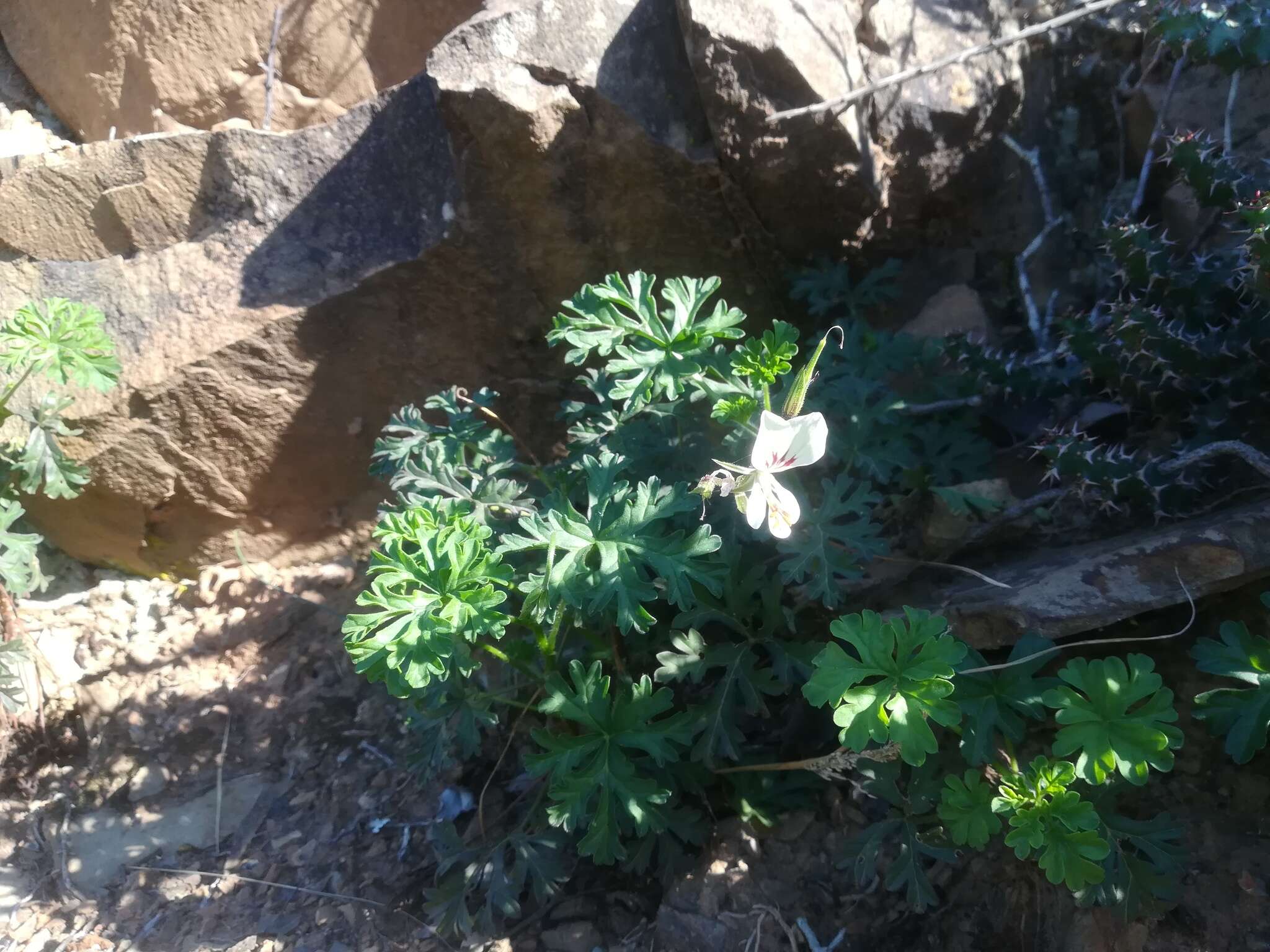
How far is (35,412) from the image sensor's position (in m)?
3.08

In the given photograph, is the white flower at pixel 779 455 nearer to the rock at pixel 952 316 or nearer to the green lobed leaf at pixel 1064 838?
the green lobed leaf at pixel 1064 838

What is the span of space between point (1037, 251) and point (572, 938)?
9.04 feet

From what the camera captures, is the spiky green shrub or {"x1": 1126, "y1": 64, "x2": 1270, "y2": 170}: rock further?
{"x1": 1126, "y1": 64, "x2": 1270, "y2": 170}: rock

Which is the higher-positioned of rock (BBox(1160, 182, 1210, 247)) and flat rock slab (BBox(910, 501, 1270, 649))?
rock (BBox(1160, 182, 1210, 247))

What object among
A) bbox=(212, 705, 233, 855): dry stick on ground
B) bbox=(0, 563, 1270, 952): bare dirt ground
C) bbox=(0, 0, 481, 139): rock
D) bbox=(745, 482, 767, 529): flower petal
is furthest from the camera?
bbox=(0, 0, 481, 139): rock

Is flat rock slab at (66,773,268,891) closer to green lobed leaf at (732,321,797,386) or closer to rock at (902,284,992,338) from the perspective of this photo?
green lobed leaf at (732,321,797,386)

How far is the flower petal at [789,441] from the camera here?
179 cm

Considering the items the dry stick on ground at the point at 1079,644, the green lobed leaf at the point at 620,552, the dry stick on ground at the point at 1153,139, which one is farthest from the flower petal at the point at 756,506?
the dry stick on ground at the point at 1153,139

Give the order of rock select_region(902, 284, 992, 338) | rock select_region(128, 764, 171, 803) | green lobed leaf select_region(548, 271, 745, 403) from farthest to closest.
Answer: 1. rock select_region(902, 284, 992, 338)
2. rock select_region(128, 764, 171, 803)
3. green lobed leaf select_region(548, 271, 745, 403)

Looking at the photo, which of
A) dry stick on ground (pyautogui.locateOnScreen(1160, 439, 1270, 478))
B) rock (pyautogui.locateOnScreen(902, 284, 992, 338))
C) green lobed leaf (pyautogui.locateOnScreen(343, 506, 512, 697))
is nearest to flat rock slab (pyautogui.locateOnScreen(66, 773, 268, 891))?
green lobed leaf (pyautogui.locateOnScreen(343, 506, 512, 697))

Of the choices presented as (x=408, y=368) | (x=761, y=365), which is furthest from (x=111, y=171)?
(x=761, y=365)

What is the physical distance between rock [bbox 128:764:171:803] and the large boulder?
0.91 metres

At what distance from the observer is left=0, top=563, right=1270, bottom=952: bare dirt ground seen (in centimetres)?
221

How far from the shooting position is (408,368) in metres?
3.40
